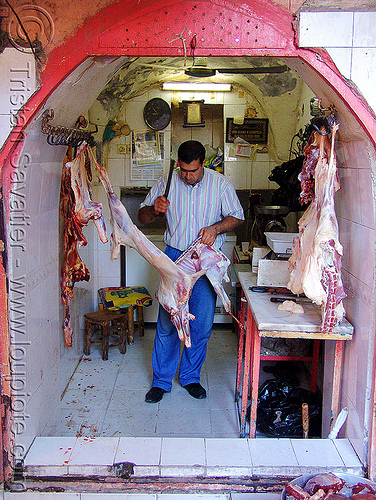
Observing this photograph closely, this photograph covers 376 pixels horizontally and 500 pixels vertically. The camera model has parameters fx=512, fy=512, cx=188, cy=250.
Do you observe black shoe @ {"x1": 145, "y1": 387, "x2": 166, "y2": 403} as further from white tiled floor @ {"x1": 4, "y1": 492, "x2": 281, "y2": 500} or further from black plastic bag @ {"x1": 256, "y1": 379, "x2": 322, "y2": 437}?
white tiled floor @ {"x1": 4, "y1": 492, "x2": 281, "y2": 500}

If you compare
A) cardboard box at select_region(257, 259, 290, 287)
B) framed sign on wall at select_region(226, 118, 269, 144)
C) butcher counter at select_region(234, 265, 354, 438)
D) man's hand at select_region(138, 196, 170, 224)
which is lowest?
butcher counter at select_region(234, 265, 354, 438)

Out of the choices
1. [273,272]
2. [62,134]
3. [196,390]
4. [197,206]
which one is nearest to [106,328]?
[196,390]

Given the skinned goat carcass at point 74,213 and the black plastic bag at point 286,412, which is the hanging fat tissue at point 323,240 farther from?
the skinned goat carcass at point 74,213

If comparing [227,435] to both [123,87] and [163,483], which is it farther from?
[123,87]

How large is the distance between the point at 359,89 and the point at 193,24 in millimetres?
928

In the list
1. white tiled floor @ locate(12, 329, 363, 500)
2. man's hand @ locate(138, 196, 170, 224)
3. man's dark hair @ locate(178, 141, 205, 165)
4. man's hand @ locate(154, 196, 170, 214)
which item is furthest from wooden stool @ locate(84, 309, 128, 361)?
man's dark hair @ locate(178, 141, 205, 165)

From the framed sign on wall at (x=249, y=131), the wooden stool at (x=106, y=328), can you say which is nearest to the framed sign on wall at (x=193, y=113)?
the framed sign on wall at (x=249, y=131)

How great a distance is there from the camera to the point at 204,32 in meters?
2.67

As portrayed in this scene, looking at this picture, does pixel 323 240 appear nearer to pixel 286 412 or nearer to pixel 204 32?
pixel 204 32

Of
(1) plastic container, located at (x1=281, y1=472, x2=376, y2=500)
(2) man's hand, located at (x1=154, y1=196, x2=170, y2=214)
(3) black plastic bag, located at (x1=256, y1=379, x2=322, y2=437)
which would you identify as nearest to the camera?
(1) plastic container, located at (x1=281, y1=472, x2=376, y2=500)

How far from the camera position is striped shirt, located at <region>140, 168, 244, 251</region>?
4.45 m

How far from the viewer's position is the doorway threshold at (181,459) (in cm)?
293

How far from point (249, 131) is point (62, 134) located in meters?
3.71

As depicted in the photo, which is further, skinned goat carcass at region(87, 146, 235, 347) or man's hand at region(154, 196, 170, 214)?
man's hand at region(154, 196, 170, 214)
